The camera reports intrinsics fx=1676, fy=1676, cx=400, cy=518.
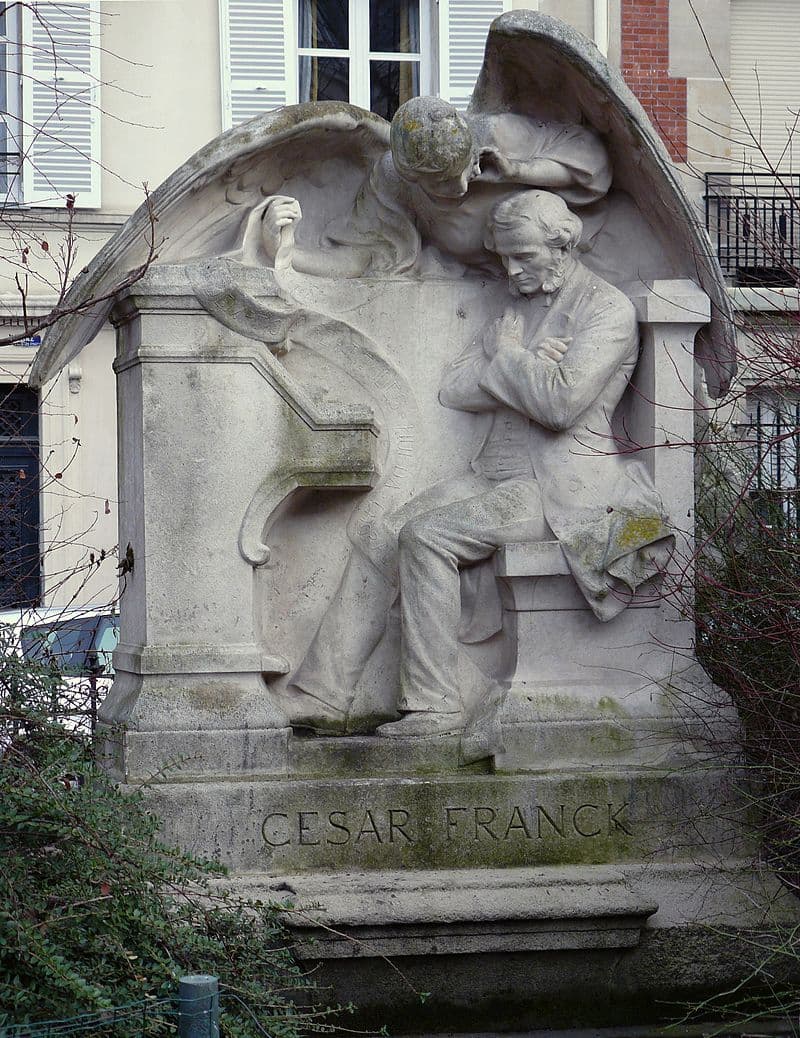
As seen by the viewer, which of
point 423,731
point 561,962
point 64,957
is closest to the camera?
point 64,957

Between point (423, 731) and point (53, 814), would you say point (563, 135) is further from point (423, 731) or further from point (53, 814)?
point (53, 814)

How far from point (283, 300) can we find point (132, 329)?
1.80ft

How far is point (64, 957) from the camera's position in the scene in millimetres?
4191

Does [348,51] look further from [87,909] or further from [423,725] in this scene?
[87,909]

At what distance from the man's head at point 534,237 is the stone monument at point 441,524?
0.04 feet

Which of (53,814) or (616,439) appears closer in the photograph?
(53,814)

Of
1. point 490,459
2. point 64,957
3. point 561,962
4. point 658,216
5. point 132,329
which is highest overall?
point 658,216

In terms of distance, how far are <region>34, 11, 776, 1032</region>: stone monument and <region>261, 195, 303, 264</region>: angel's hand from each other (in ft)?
0.05

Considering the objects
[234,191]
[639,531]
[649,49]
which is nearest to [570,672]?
[639,531]

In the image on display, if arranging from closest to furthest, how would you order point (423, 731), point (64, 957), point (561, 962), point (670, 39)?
1. point (64, 957)
2. point (561, 962)
3. point (423, 731)
4. point (670, 39)

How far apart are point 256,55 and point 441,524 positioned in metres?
10.0

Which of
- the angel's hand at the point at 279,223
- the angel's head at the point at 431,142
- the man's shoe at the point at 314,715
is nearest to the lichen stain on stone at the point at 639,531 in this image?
the man's shoe at the point at 314,715

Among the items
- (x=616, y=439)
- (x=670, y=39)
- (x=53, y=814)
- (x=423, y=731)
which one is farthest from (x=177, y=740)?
(x=670, y=39)

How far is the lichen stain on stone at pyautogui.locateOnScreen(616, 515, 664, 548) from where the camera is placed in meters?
5.74
